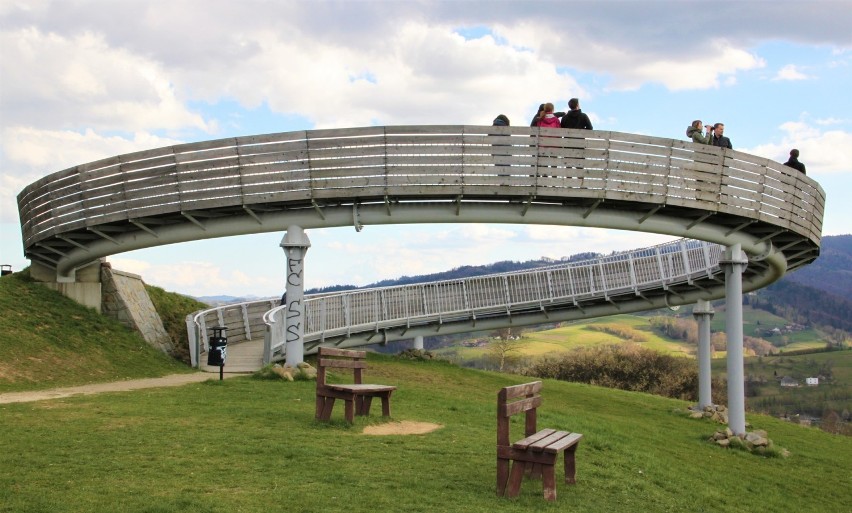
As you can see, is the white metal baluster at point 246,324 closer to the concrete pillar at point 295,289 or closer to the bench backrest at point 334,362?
the concrete pillar at point 295,289

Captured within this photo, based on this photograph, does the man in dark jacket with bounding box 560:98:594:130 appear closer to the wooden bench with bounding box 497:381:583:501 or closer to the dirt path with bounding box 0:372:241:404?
the dirt path with bounding box 0:372:241:404

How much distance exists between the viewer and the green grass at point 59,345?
19344 millimetres

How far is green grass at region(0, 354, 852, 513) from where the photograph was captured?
898 centimetres

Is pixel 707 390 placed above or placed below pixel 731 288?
below

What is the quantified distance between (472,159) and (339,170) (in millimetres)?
2925

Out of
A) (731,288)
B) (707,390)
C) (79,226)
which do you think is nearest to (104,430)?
(79,226)

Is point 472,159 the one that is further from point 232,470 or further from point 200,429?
point 232,470

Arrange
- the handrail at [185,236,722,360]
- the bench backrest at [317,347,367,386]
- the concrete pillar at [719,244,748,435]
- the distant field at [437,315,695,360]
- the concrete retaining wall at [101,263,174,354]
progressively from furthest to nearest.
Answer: the distant field at [437,315,695,360], the handrail at [185,236,722,360], the concrete retaining wall at [101,263,174,354], the concrete pillar at [719,244,748,435], the bench backrest at [317,347,367,386]

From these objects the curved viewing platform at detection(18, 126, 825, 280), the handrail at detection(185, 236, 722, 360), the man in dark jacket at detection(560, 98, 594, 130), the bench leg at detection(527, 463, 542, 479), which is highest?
the man in dark jacket at detection(560, 98, 594, 130)

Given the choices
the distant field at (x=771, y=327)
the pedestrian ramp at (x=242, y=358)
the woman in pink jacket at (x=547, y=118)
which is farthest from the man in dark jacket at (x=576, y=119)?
the distant field at (x=771, y=327)

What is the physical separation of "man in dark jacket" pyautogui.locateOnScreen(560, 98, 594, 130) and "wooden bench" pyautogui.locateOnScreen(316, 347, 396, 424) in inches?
325

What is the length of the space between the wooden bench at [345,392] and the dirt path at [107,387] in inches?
226

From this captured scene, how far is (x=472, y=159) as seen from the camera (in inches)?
765

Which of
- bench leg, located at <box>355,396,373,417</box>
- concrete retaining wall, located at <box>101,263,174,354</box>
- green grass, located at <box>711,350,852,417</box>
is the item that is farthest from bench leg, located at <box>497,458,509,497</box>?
green grass, located at <box>711,350,852,417</box>
